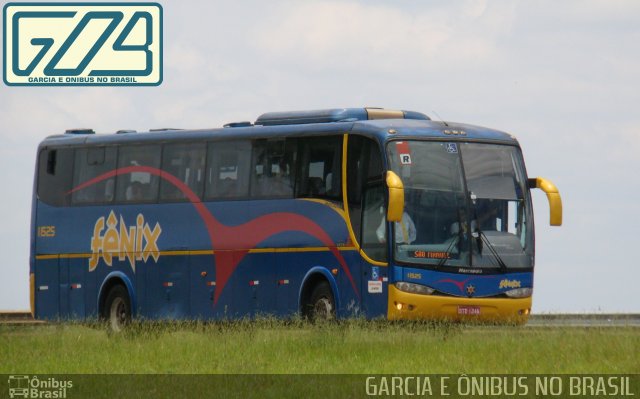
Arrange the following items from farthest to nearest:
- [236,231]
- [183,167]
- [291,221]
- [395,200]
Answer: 1. [183,167]
2. [236,231]
3. [291,221]
4. [395,200]

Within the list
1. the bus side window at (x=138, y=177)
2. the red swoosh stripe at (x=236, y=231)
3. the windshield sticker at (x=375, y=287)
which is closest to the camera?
the windshield sticker at (x=375, y=287)

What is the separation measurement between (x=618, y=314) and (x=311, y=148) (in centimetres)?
1270

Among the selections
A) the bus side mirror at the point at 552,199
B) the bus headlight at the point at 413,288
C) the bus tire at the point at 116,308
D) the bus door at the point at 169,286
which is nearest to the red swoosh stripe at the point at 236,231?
the bus door at the point at 169,286

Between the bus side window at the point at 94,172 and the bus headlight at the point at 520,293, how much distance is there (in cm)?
857

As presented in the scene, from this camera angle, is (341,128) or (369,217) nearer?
(369,217)

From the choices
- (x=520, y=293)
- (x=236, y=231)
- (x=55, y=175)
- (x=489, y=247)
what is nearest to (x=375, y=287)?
(x=489, y=247)

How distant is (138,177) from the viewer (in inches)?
1070

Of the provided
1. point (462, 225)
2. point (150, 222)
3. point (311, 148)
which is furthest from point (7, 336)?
point (462, 225)

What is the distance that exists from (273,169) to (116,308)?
521cm

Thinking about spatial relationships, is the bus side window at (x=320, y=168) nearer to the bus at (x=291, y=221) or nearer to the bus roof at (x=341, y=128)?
the bus at (x=291, y=221)

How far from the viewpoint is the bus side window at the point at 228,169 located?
25109mm

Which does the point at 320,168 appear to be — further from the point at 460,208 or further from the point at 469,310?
the point at 469,310

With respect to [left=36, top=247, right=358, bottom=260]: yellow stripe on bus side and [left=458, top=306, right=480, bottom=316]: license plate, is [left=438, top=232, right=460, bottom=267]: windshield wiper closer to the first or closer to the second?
[left=458, top=306, right=480, bottom=316]: license plate

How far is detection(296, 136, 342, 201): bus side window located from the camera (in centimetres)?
2334
